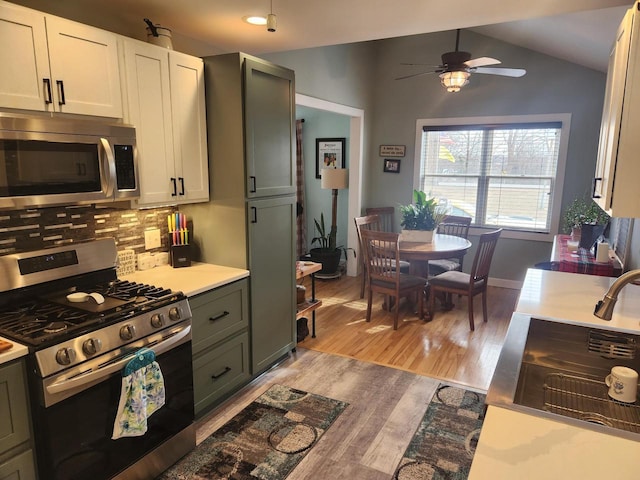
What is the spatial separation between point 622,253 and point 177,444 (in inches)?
137

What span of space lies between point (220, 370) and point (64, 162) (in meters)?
1.45

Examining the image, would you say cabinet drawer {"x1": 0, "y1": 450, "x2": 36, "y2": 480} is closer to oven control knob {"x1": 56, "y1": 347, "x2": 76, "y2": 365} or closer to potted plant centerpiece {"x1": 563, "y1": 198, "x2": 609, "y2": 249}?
oven control knob {"x1": 56, "y1": 347, "x2": 76, "y2": 365}

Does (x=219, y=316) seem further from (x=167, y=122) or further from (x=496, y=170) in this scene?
(x=496, y=170)

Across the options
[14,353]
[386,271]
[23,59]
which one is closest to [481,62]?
[386,271]

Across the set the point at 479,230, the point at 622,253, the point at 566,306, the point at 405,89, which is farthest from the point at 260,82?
the point at 479,230

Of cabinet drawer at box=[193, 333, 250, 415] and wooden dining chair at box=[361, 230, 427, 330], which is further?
wooden dining chair at box=[361, 230, 427, 330]

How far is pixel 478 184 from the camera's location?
18.3 ft

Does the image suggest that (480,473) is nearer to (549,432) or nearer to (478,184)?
(549,432)

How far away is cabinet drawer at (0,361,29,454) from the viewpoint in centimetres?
157

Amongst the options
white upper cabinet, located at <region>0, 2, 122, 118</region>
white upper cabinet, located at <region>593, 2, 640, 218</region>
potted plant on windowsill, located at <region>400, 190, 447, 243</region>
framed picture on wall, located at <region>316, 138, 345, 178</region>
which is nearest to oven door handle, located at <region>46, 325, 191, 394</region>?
white upper cabinet, located at <region>0, 2, 122, 118</region>

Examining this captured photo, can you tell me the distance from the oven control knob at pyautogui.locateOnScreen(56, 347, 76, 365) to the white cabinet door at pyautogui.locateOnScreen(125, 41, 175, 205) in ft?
2.99

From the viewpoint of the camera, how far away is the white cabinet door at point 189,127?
2.52m

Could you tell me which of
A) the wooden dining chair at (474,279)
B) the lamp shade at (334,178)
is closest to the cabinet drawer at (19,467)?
the wooden dining chair at (474,279)

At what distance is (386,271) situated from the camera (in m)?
4.20
